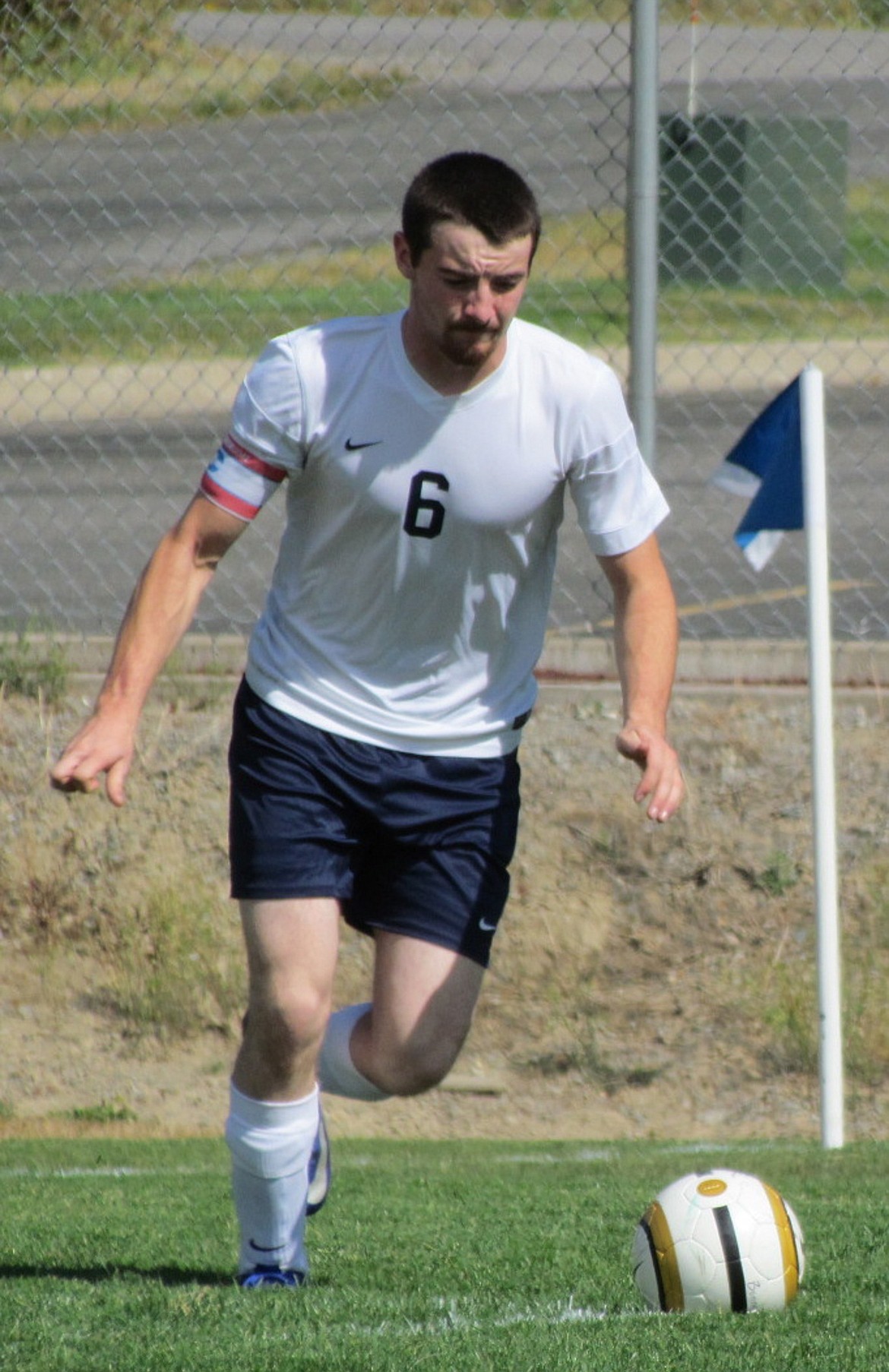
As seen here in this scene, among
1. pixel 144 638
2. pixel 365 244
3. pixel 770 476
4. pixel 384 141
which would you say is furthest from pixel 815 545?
pixel 365 244

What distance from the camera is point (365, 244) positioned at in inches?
586

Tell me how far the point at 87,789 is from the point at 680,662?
4.65 metres

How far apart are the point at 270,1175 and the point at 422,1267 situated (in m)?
0.45

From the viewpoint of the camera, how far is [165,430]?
15719 millimetres

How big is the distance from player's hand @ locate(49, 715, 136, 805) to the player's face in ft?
3.20

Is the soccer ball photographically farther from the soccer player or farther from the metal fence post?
the metal fence post

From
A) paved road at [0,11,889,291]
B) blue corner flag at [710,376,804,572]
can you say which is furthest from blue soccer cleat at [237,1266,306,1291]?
paved road at [0,11,889,291]

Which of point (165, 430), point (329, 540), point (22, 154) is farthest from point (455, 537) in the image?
point (165, 430)

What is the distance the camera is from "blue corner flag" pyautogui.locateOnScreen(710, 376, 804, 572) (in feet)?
20.9

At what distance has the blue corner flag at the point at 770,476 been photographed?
637 centimetres

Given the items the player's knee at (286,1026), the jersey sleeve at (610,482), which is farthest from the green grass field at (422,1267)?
the jersey sleeve at (610,482)

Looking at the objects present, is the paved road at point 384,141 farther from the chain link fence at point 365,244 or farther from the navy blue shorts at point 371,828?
the navy blue shorts at point 371,828

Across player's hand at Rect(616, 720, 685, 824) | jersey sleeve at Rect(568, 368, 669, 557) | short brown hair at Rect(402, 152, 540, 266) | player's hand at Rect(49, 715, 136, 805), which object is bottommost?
player's hand at Rect(616, 720, 685, 824)

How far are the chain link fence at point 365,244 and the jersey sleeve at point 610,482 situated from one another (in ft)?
10.3
